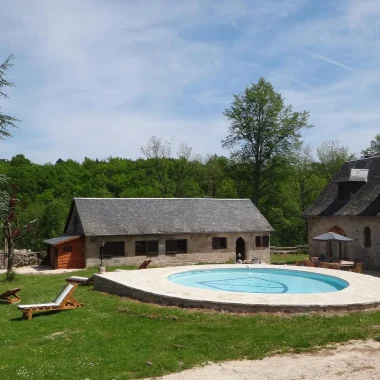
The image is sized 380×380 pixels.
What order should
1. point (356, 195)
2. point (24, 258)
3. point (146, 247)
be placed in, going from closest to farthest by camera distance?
point (356, 195)
point (146, 247)
point (24, 258)

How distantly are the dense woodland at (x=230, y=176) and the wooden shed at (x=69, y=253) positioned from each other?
9.94 meters

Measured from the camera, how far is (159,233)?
31125 mm

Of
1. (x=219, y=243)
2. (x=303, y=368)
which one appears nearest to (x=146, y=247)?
(x=219, y=243)

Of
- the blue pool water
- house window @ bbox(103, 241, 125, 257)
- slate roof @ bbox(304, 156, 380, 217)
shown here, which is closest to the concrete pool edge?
the blue pool water

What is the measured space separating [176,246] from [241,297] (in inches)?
653

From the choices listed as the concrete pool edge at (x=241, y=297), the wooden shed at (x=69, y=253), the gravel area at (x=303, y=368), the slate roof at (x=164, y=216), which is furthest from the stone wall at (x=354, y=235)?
the gravel area at (x=303, y=368)

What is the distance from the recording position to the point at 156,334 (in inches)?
499

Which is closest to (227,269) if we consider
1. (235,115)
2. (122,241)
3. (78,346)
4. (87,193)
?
(122,241)

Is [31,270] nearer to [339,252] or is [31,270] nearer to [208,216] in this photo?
[208,216]

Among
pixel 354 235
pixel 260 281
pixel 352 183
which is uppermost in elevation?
pixel 352 183

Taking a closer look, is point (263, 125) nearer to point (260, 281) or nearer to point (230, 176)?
point (230, 176)

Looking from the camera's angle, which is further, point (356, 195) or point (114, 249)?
point (356, 195)

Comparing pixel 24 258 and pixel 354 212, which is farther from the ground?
pixel 354 212

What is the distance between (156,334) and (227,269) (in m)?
13.1
